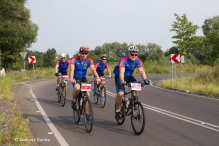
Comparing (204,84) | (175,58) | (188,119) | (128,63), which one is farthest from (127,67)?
(204,84)

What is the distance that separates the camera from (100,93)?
10.3 meters

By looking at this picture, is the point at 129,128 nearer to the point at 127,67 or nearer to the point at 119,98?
the point at 119,98

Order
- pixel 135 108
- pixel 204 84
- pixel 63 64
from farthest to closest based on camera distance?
pixel 204 84, pixel 63 64, pixel 135 108

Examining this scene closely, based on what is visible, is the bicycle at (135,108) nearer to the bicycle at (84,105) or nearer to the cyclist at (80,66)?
the bicycle at (84,105)

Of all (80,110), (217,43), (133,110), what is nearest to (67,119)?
(80,110)

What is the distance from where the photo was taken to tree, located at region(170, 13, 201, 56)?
1037 inches

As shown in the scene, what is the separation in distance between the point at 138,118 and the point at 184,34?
74.8ft

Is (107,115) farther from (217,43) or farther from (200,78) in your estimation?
(217,43)

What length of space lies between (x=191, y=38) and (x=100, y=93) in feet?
63.7

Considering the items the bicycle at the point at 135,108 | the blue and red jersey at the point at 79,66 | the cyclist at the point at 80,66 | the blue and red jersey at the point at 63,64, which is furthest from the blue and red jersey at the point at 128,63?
the blue and red jersey at the point at 63,64

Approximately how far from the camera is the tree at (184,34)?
86.4 ft

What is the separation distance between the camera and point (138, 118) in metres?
5.75

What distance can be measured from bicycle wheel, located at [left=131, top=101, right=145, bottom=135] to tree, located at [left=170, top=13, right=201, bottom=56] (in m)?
21.7

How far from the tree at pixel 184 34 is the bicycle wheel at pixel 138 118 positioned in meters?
21.7
